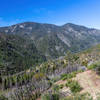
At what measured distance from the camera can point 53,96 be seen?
A: 10.3 metres

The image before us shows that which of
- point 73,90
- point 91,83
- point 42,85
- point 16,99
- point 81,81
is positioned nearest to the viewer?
point 73,90

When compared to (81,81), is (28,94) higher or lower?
lower

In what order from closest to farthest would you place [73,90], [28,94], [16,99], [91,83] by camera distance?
[73,90] < [91,83] < [16,99] < [28,94]

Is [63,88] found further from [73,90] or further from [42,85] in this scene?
[42,85]

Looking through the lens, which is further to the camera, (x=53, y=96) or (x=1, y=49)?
(x=1, y=49)

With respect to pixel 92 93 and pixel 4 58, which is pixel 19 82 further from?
pixel 4 58

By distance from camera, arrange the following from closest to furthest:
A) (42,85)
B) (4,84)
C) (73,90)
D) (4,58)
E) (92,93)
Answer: (92,93) → (73,90) → (42,85) → (4,84) → (4,58)

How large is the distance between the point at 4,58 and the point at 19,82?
79647 mm

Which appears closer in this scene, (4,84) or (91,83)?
(91,83)

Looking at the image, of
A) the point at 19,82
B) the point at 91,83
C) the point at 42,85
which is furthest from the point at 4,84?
the point at 91,83

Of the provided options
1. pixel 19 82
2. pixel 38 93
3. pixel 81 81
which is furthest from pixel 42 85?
pixel 19 82

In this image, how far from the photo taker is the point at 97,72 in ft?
43.1

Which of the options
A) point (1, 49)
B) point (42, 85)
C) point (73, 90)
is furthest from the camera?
point (1, 49)

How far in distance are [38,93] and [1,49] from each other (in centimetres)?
12975
